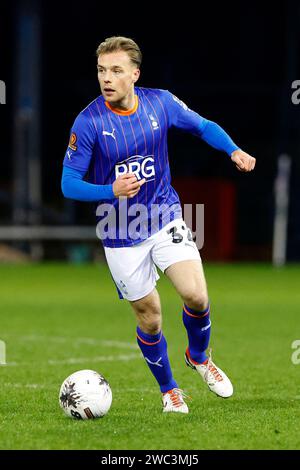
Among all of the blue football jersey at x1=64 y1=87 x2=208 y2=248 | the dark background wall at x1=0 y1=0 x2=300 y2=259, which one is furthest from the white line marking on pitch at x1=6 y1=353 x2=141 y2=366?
the dark background wall at x1=0 y1=0 x2=300 y2=259

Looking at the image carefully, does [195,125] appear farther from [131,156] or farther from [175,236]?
[175,236]

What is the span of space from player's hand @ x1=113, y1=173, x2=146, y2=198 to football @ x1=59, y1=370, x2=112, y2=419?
1.12 m

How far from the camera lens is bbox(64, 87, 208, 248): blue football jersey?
6027 millimetres

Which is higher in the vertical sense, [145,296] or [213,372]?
[145,296]

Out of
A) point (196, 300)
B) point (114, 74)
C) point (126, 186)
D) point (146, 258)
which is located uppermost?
point (114, 74)

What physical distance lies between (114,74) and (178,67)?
61.0ft

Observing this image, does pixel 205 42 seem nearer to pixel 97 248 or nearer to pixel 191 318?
pixel 97 248

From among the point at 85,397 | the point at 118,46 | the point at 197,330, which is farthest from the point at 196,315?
the point at 118,46

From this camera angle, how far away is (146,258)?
617 centimetres

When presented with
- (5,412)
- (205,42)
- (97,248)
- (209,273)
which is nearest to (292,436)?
(5,412)

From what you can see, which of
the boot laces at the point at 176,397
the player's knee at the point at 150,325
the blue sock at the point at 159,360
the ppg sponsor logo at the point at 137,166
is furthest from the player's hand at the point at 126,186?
the boot laces at the point at 176,397

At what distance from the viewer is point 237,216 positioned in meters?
22.9

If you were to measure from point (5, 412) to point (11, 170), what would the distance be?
18.8 metres

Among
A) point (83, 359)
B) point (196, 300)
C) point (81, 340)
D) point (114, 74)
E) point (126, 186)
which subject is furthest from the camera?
point (81, 340)
